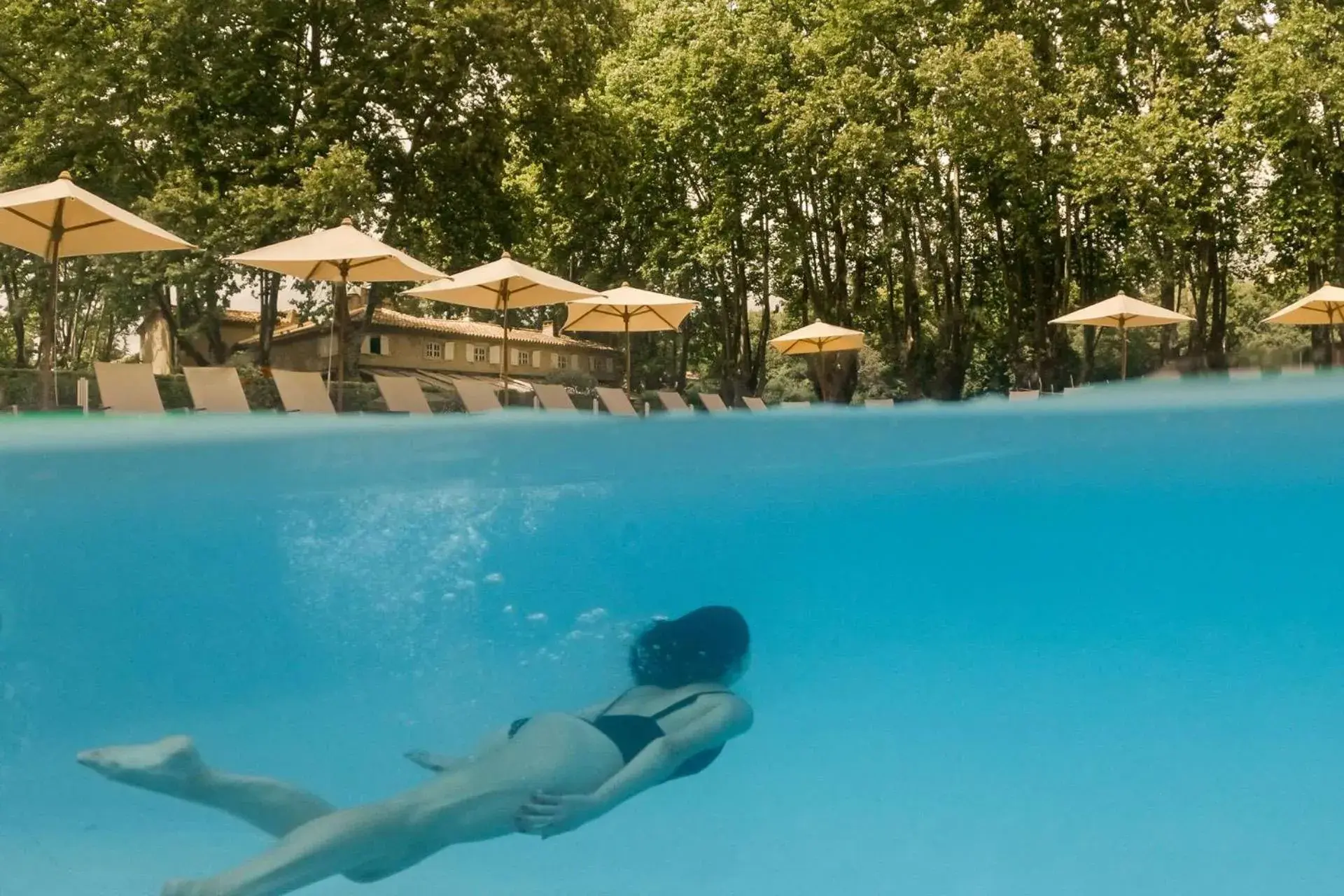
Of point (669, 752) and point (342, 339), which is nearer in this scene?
point (669, 752)

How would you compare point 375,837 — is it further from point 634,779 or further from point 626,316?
point 626,316

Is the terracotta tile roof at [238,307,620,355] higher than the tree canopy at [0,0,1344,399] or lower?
lower

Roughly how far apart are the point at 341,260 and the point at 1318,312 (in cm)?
1506

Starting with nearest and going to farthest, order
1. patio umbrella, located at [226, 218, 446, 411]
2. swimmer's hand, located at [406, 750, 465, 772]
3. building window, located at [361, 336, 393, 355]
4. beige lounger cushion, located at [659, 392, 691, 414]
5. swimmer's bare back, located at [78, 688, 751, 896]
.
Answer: swimmer's bare back, located at [78, 688, 751, 896] < swimmer's hand, located at [406, 750, 465, 772] < beige lounger cushion, located at [659, 392, 691, 414] < patio umbrella, located at [226, 218, 446, 411] < building window, located at [361, 336, 393, 355]

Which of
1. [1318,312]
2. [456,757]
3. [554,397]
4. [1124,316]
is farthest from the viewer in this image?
[1124,316]

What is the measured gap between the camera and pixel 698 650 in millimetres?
7711

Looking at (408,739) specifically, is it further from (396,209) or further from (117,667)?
(396,209)

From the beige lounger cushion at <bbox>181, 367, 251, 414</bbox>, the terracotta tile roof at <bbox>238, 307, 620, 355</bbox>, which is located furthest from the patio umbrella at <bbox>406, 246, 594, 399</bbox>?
the beige lounger cushion at <bbox>181, 367, 251, 414</bbox>

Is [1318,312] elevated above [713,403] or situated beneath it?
elevated above

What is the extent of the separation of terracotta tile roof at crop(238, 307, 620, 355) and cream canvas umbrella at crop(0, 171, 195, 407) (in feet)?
34.1

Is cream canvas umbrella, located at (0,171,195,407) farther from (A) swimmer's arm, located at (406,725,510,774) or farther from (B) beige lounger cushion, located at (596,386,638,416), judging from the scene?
(A) swimmer's arm, located at (406,725,510,774)

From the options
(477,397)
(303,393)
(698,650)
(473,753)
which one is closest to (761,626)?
(477,397)

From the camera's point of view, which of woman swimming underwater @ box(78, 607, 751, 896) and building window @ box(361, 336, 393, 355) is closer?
woman swimming underwater @ box(78, 607, 751, 896)

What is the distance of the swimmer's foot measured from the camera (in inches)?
268
